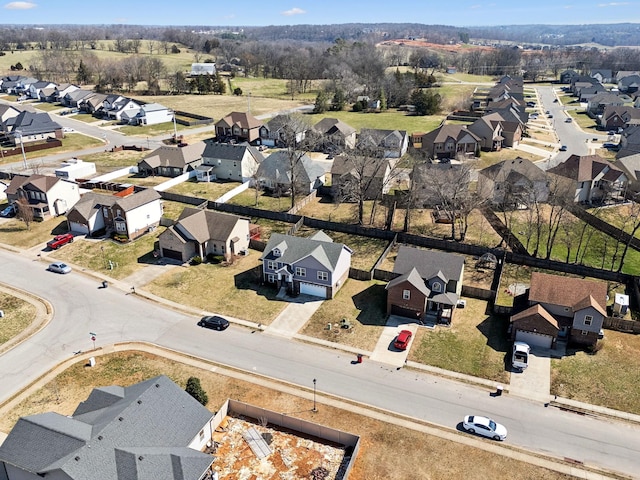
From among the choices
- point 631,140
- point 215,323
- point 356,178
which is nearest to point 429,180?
point 356,178

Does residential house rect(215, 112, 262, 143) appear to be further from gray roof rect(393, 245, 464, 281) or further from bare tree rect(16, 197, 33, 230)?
gray roof rect(393, 245, 464, 281)

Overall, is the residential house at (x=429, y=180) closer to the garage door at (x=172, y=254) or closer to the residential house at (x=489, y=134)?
the garage door at (x=172, y=254)

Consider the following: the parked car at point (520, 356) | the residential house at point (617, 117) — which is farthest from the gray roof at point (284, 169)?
the residential house at point (617, 117)

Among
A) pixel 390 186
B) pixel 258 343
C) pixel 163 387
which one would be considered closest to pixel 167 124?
pixel 390 186

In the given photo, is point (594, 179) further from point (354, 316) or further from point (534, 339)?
point (354, 316)

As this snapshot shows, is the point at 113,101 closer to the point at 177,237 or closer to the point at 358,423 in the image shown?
the point at 177,237

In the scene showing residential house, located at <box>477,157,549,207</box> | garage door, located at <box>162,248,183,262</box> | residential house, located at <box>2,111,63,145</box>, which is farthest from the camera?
residential house, located at <box>2,111,63,145</box>

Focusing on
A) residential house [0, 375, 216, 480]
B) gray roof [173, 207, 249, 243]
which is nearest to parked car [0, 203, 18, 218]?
gray roof [173, 207, 249, 243]
